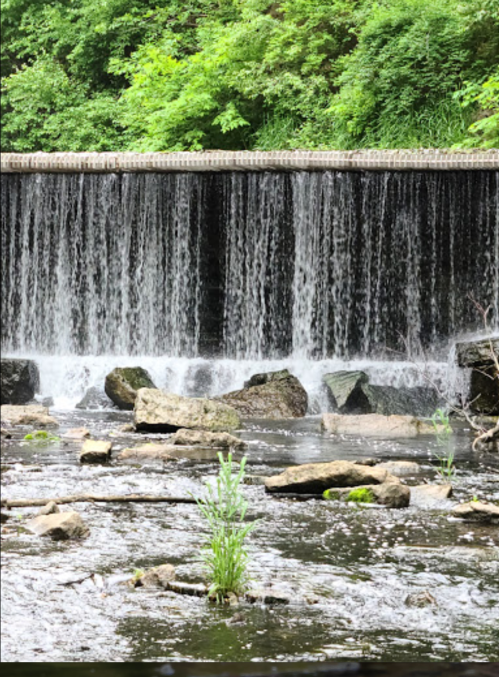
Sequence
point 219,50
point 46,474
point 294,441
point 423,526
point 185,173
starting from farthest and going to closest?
point 185,173, point 219,50, point 294,441, point 46,474, point 423,526

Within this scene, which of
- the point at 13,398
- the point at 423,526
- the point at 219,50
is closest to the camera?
the point at 423,526

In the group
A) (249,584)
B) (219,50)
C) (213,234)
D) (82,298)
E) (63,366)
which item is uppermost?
(219,50)

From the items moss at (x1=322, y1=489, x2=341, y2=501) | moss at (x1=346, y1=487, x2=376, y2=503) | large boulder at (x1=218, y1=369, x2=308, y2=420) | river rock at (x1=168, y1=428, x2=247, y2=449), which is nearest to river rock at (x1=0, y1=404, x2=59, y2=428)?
river rock at (x1=168, y1=428, x2=247, y2=449)

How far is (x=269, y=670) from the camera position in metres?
0.35

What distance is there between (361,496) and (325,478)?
203 millimetres

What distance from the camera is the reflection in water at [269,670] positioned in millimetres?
344

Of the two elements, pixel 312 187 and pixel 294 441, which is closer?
pixel 294 441

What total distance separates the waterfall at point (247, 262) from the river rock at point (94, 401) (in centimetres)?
148

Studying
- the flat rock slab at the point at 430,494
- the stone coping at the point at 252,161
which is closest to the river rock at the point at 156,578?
the flat rock slab at the point at 430,494

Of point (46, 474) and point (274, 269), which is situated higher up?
point (274, 269)

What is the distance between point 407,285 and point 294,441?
343 cm

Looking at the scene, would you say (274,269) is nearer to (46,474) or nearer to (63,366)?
(63,366)

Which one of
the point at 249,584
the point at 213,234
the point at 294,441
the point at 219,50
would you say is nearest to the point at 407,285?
the point at 213,234

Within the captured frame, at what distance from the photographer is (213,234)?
31.2ft
